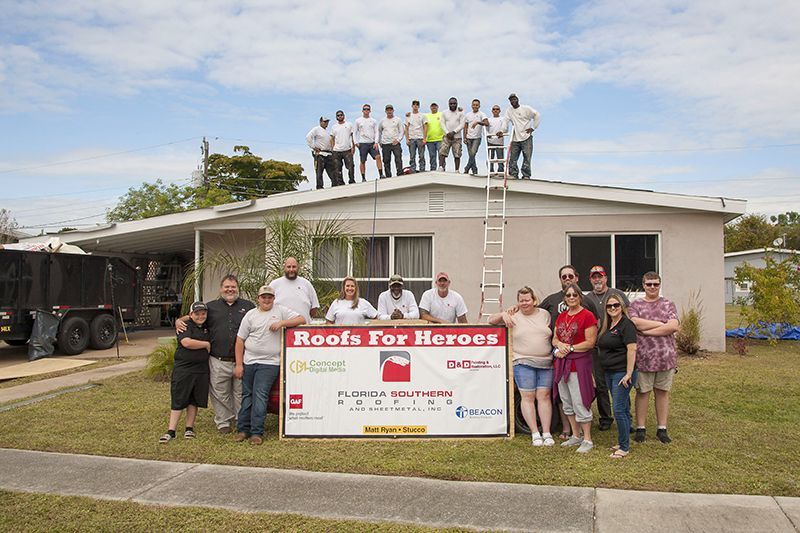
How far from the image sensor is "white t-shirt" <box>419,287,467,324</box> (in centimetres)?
787

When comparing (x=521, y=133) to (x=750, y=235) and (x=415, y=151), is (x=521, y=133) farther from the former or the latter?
(x=750, y=235)

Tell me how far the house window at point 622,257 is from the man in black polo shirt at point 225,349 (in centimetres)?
761

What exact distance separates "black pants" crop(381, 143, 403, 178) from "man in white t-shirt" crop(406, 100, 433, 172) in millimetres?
219

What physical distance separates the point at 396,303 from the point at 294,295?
125 cm

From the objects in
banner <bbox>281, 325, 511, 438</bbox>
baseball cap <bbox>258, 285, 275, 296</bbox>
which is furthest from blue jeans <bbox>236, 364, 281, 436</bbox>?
baseball cap <bbox>258, 285, 275, 296</bbox>

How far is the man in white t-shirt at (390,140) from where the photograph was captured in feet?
44.0

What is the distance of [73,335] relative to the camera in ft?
48.9

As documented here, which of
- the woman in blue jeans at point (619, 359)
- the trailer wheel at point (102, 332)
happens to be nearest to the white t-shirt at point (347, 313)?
the woman in blue jeans at point (619, 359)

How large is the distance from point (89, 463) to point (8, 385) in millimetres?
5916

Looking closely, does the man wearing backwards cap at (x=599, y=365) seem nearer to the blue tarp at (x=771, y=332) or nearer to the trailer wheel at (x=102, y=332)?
the blue tarp at (x=771, y=332)

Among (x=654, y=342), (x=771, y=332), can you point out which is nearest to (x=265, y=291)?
(x=654, y=342)

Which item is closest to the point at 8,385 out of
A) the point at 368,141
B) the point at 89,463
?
the point at 89,463

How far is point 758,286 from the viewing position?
1485 centimetres

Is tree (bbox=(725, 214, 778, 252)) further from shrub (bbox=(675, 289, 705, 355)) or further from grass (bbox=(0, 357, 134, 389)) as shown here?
grass (bbox=(0, 357, 134, 389))
